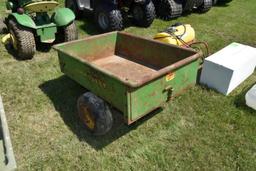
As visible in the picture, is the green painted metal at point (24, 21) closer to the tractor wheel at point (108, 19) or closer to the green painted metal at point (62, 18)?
the green painted metal at point (62, 18)

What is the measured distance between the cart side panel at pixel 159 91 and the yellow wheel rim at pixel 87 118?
2.12 feet

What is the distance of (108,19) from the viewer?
21.6 feet

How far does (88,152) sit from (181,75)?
1.51m

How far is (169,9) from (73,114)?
514 cm

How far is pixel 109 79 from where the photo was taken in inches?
123

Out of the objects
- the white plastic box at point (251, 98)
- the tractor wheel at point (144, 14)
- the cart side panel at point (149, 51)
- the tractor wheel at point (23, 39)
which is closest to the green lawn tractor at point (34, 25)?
the tractor wheel at point (23, 39)

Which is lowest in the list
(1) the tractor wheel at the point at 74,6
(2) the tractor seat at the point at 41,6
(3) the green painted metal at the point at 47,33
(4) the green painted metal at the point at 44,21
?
(1) the tractor wheel at the point at 74,6

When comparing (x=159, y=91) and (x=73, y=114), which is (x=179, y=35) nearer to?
(x=159, y=91)

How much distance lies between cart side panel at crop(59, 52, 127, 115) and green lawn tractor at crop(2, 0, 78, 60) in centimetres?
148

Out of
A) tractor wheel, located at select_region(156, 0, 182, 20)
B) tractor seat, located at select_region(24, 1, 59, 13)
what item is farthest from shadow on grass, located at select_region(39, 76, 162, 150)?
tractor wheel, located at select_region(156, 0, 182, 20)

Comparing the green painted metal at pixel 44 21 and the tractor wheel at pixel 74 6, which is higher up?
the green painted metal at pixel 44 21

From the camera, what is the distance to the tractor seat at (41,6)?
17.1 feet

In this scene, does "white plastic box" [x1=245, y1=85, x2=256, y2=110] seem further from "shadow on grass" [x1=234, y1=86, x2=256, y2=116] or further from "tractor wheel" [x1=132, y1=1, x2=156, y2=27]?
"tractor wheel" [x1=132, y1=1, x2=156, y2=27]

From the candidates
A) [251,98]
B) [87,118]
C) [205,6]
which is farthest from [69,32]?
[205,6]
